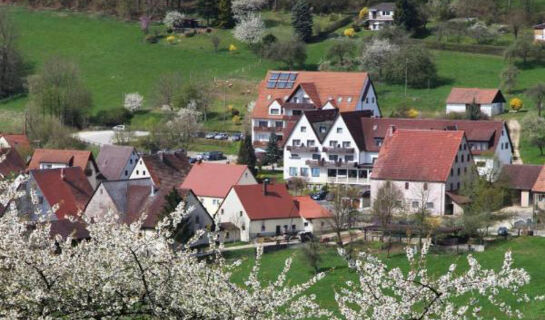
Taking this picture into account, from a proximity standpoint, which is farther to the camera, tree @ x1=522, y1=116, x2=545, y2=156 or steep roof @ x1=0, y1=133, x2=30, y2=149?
steep roof @ x1=0, y1=133, x2=30, y2=149

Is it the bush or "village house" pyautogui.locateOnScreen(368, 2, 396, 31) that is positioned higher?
"village house" pyautogui.locateOnScreen(368, 2, 396, 31)

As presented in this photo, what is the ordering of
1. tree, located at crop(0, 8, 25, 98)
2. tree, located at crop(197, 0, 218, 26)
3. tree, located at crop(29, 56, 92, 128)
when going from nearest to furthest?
tree, located at crop(29, 56, 92, 128), tree, located at crop(0, 8, 25, 98), tree, located at crop(197, 0, 218, 26)

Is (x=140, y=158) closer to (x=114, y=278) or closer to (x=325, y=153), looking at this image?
(x=325, y=153)

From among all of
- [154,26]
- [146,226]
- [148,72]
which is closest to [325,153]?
[146,226]

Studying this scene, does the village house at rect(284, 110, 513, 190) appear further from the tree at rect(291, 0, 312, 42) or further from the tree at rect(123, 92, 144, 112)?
the tree at rect(291, 0, 312, 42)

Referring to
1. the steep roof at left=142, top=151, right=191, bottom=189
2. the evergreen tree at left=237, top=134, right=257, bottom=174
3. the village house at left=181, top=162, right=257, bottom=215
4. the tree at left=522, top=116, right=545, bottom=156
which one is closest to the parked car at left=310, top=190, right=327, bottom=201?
the village house at left=181, top=162, right=257, bottom=215

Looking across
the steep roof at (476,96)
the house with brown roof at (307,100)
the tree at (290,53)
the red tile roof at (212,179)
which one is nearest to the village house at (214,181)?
the red tile roof at (212,179)
